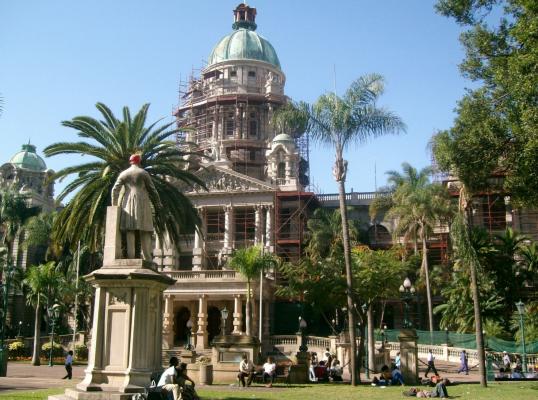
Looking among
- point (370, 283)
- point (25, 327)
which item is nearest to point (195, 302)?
point (25, 327)

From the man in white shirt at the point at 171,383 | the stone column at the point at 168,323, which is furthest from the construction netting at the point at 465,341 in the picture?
the man in white shirt at the point at 171,383

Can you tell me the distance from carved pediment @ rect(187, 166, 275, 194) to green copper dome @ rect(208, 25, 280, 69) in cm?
Result: 2217

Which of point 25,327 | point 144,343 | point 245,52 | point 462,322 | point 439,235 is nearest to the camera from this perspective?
point 144,343

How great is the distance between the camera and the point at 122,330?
14570 mm

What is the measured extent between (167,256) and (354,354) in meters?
34.5

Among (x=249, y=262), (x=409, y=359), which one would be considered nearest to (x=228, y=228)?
(x=249, y=262)

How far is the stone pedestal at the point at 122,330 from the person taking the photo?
14.2 m

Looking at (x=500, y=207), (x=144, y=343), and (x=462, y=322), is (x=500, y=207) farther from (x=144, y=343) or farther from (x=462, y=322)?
(x=144, y=343)

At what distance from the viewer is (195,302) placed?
53.5m

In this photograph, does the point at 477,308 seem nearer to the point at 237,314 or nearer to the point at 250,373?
the point at 250,373

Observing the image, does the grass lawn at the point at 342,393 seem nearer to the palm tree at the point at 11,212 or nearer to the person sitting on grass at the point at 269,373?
the person sitting on grass at the point at 269,373

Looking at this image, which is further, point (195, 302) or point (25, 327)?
point (25, 327)

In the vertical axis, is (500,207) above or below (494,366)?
above

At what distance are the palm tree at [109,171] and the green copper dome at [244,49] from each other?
162ft
